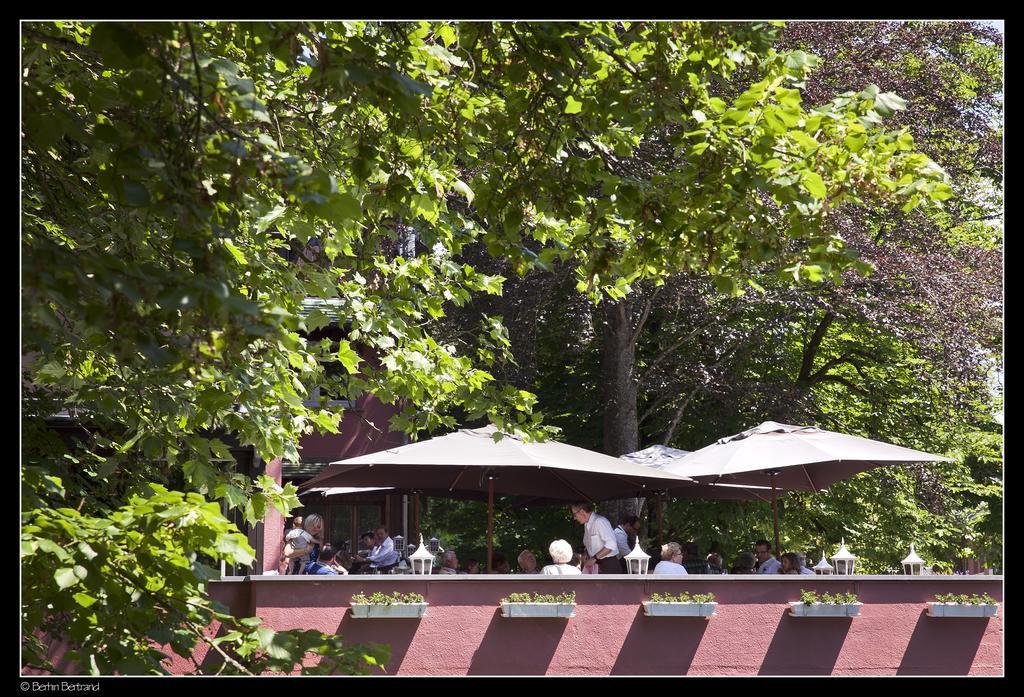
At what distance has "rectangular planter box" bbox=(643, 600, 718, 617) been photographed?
1053 cm

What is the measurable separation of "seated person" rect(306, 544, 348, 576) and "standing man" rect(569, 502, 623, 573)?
2.79 m

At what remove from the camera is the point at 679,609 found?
10539 millimetres

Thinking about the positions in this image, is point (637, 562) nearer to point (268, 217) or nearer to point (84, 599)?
point (268, 217)

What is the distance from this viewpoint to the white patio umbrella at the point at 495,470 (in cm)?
1170

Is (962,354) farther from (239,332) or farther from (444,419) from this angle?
(239,332)

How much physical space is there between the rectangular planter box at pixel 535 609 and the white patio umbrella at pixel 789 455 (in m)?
3.05

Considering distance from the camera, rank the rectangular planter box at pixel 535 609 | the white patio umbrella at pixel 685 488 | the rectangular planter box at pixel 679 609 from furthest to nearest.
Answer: the white patio umbrella at pixel 685 488 < the rectangular planter box at pixel 679 609 < the rectangular planter box at pixel 535 609

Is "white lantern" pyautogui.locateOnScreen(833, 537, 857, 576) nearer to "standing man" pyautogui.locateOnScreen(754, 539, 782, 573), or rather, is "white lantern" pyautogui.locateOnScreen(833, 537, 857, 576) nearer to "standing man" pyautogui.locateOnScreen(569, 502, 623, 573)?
"standing man" pyautogui.locateOnScreen(754, 539, 782, 573)

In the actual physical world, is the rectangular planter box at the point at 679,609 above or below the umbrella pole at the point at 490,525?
below

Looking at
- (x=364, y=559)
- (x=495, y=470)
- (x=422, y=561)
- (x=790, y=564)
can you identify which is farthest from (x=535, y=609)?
(x=364, y=559)

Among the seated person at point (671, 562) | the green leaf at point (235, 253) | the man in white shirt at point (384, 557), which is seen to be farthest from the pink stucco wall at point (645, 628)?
the man in white shirt at point (384, 557)

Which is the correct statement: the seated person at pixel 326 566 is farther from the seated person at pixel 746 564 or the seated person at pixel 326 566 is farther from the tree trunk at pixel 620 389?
the tree trunk at pixel 620 389

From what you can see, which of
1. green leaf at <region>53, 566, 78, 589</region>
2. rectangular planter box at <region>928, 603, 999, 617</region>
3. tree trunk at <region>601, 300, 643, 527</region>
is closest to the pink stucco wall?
rectangular planter box at <region>928, 603, 999, 617</region>

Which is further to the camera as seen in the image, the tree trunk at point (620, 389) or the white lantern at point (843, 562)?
the tree trunk at point (620, 389)
